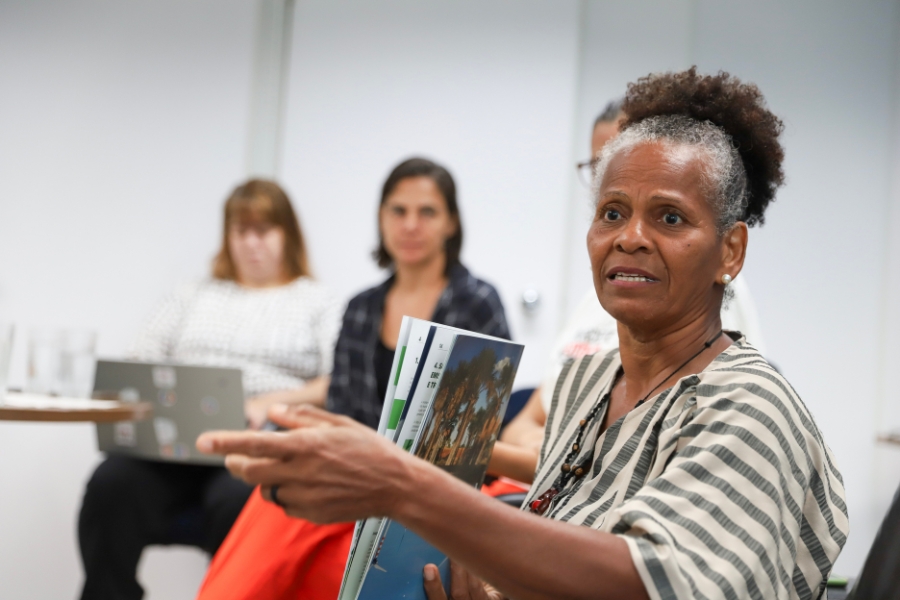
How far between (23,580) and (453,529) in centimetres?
307

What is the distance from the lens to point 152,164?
10.4 ft

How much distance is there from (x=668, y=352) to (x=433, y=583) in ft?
1.39

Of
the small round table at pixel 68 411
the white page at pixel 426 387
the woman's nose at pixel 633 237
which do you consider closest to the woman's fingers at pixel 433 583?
the white page at pixel 426 387

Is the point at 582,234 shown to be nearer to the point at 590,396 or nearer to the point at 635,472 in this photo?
the point at 590,396

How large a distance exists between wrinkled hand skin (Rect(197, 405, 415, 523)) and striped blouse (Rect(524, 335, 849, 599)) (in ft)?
0.76

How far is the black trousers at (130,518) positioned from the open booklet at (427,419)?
4.48 feet

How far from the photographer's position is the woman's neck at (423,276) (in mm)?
2506

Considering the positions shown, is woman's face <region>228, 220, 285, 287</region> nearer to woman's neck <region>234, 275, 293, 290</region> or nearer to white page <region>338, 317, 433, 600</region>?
woman's neck <region>234, 275, 293, 290</region>

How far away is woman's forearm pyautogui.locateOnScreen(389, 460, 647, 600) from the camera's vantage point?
26.3 inches

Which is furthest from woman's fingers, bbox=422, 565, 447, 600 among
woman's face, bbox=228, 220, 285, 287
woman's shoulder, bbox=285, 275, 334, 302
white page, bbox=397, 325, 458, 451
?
woman's face, bbox=228, 220, 285, 287

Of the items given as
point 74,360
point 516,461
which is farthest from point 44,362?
point 516,461

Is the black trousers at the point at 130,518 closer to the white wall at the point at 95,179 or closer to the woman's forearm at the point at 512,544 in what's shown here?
the white wall at the point at 95,179

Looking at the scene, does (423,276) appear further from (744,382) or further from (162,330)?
(744,382)

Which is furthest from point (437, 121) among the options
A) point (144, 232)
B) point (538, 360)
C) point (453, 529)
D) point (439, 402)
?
point (453, 529)
